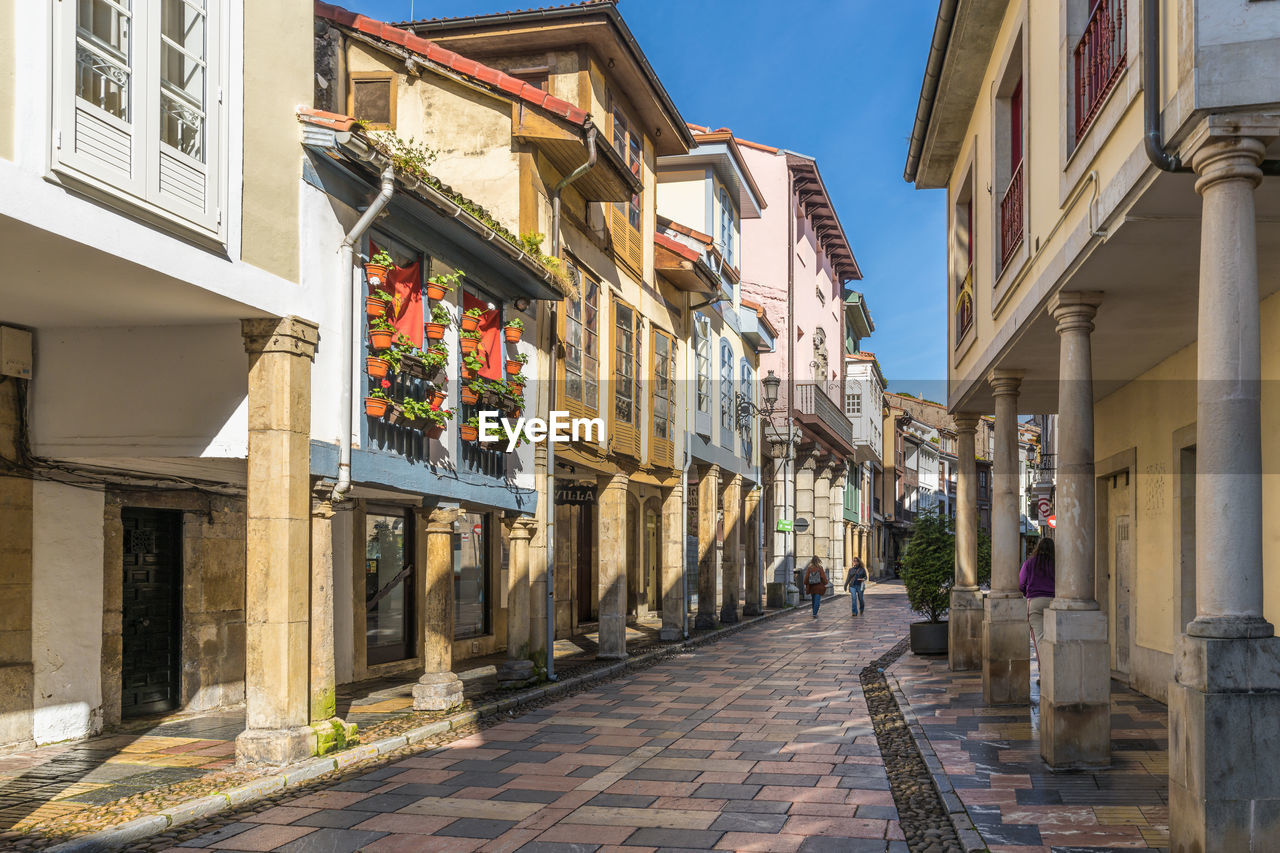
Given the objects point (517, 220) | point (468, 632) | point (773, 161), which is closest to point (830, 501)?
point (773, 161)

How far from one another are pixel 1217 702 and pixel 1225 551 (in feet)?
2.41

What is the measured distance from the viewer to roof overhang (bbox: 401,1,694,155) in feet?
55.6

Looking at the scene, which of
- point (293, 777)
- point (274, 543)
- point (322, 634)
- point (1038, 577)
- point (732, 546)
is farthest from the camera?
point (732, 546)

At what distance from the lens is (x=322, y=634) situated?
399 inches

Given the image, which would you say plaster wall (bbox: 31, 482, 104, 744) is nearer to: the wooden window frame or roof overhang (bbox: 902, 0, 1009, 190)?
the wooden window frame

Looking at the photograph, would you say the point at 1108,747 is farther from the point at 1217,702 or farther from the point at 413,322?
the point at 413,322

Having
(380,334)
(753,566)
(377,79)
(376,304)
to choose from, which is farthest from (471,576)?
(753,566)

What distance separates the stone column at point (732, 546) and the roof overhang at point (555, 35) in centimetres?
1028

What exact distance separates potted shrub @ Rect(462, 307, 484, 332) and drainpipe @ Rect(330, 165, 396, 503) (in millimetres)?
2483

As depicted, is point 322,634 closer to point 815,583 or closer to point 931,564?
point 931,564

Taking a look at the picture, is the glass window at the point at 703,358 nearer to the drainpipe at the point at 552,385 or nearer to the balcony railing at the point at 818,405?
the drainpipe at the point at 552,385

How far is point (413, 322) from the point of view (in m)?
12.2

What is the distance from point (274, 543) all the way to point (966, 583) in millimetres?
9765

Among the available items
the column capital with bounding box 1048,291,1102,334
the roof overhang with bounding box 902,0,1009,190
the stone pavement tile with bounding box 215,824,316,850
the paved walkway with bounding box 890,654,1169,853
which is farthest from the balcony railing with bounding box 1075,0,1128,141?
the stone pavement tile with bounding box 215,824,316,850
